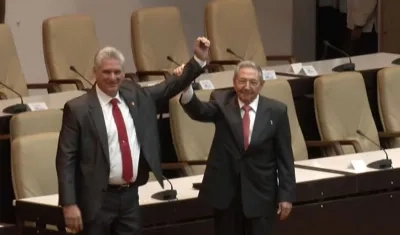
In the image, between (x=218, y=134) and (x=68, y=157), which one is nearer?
(x=68, y=157)

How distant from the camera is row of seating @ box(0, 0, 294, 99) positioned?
7.24 metres

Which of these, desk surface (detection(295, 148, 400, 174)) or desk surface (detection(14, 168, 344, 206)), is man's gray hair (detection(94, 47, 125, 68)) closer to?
desk surface (detection(14, 168, 344, 206))

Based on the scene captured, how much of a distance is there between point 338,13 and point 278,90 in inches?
173

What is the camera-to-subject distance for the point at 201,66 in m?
4.48

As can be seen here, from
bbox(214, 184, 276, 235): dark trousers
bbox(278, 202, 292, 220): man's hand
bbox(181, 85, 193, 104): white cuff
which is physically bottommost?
bbox(214, 184, 276, 235): dark trousers

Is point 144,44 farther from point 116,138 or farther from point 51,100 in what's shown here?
point 116,138

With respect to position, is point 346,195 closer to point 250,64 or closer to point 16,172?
point 250,64

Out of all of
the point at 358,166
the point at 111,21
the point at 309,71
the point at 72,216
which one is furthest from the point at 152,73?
the point at 72,216

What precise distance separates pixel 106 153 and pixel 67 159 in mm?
157

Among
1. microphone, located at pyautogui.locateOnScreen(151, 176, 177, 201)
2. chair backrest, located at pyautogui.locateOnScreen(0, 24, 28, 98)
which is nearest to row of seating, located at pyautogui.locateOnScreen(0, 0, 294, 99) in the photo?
chair backrest, located at pyautogui.locateOnScreen(0, 24, 28, 98)

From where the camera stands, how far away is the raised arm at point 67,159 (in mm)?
4129

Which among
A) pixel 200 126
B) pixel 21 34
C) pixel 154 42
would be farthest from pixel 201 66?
pixel 21 34

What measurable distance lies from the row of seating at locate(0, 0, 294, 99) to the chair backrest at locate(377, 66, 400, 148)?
1.23 m

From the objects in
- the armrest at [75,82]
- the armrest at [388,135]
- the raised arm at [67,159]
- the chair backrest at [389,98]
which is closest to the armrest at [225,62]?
Result: the armrest at [75,82]
